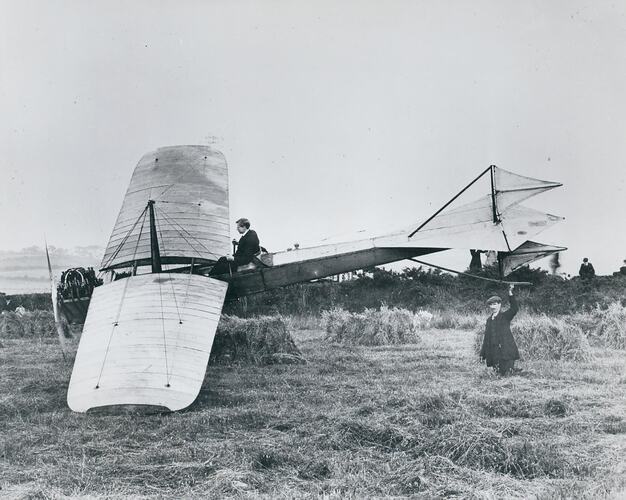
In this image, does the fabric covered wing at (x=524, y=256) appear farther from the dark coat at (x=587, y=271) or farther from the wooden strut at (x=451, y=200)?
the dark coat at (x=587, y=271)

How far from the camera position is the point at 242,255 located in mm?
8805

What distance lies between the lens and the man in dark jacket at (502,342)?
718cm

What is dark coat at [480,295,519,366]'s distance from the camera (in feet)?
23.7

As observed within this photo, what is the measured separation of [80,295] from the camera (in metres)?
9.31

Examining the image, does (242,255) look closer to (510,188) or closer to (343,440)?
(510,188)

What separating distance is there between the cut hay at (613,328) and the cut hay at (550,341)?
1145mm

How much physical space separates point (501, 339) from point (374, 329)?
4.77m

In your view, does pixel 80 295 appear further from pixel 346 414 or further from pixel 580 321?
pixel 580 321

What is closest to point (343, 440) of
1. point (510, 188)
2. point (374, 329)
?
point (510, 188)

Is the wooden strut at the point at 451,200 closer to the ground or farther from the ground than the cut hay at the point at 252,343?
farther from the ground

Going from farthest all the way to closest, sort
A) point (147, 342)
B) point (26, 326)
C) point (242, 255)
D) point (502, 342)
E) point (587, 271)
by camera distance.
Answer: point (587, 271), point (26, 326), point (242, 255), point (502, 342), point (147, 342)

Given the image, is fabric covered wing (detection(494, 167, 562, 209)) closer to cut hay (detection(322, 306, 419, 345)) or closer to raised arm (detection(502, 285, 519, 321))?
raised arm (detection(502, 285, 519, 321))

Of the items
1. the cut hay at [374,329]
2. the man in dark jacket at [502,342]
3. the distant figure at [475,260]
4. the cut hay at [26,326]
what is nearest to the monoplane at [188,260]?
the distant figure at [475,260]

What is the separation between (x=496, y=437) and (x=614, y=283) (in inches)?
580
